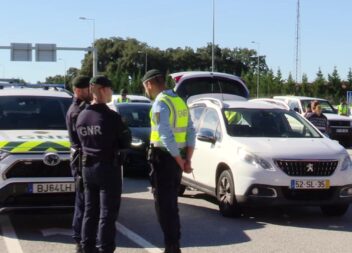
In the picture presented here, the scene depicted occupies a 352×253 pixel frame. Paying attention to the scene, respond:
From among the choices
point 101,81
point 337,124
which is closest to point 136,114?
point 101,81

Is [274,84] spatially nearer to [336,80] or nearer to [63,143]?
[336,80]

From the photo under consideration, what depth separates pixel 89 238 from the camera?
20.1ft

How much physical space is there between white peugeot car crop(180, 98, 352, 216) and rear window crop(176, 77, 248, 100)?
3520 mm

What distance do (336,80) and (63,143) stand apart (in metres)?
50.7

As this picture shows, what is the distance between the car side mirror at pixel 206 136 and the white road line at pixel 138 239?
2.00 metres

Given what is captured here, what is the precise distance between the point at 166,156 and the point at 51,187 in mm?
1966

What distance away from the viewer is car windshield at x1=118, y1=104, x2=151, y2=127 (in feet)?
47.8

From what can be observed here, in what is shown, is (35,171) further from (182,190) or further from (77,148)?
(182,190)

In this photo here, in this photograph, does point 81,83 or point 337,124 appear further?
point 337,124

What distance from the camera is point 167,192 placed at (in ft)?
20.8

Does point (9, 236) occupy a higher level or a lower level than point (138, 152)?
lower

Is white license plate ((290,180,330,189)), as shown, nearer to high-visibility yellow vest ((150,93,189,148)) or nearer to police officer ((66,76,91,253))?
high-visibility yellow vest ((150,93,189,148))

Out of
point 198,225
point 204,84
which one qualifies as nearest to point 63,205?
point 198,225

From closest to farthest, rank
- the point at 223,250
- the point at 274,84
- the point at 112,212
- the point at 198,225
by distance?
the point at 112,212, the point at 223,250, the point at 198,225, the point at 274,84
